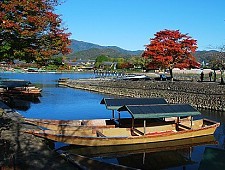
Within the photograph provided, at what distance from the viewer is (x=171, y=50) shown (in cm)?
4619

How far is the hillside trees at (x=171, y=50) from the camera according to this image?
152ft

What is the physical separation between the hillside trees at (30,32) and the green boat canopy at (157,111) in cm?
594

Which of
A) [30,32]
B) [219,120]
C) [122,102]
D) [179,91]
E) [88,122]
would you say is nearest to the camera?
[30,32]

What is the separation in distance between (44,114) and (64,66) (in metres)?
17.4

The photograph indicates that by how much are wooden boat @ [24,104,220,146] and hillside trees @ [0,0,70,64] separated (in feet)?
15.6

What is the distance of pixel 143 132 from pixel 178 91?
19946 millimetres

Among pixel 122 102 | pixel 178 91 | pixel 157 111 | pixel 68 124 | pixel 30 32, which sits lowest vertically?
pixel 68 124

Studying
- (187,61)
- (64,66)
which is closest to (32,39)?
(64,66)

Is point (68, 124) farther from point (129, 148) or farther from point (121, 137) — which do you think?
point (129, 148)

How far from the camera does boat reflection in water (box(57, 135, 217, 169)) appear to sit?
15.4 m

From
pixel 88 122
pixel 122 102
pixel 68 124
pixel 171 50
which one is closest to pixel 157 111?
pixel 122 102

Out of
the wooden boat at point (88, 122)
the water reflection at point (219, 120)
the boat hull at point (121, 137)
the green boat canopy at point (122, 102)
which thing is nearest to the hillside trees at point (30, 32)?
the boat hull at point (121, 137)

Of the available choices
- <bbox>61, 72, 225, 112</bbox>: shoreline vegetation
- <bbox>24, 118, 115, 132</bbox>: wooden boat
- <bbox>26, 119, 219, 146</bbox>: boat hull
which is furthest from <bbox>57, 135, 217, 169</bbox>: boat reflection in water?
<bbox>61, 72, 225, 112</bbox>: shoreline vegetation

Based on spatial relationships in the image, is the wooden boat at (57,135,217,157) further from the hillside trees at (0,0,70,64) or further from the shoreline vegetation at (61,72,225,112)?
the shoreline vegetation at (61,72,225,112)
